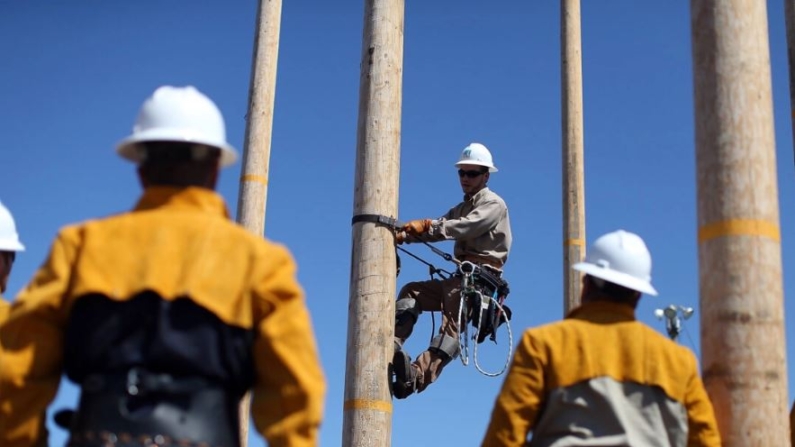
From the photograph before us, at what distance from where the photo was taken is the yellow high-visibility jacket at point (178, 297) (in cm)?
274

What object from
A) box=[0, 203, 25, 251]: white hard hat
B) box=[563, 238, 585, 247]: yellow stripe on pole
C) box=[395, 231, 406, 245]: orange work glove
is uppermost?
box=[563, 238, 585, 247]: yellow stripe on pole

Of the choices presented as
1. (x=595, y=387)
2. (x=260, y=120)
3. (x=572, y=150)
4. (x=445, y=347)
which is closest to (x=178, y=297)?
(x=595, y=387)

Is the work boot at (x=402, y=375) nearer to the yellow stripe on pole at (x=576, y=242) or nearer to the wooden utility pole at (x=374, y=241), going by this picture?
the wooden utility pole at (x=374, y=241)

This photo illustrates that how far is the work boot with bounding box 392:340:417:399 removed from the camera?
24.8 ft

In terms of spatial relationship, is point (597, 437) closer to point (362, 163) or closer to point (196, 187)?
point (196, 187)

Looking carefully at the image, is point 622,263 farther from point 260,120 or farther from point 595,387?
point 260,120

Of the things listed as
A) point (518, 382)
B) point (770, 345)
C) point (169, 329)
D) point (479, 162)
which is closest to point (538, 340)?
point (518, 382)

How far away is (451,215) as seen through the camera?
29.5 feet

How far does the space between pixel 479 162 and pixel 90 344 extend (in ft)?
20.7

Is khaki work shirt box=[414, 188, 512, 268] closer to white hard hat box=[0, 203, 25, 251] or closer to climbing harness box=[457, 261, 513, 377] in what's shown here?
climbing harness box=[457, 261, 513, 377]

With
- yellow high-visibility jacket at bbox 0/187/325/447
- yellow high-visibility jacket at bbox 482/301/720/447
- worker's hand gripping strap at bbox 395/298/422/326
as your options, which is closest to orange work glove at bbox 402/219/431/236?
worker's hand gripping strap at bbox 395/298/422/326

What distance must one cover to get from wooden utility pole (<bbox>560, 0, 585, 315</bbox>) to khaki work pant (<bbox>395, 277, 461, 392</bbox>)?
3.65 m

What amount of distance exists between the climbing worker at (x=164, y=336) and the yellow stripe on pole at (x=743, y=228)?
2.25 m

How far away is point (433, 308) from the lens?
8914 mm
